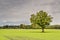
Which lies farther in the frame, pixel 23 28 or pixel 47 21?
pixel 23 28

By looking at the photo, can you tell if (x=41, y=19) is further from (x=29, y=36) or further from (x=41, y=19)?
(x=29, y=36)

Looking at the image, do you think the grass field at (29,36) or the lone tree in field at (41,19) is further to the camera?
the lone tree in field at (41,19)

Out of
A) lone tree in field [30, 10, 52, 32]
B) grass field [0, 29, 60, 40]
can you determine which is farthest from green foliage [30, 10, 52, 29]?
grass field [0, 29, 60, 40]

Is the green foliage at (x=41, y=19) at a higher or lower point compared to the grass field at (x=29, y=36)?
higher

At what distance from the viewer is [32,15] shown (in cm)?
8212

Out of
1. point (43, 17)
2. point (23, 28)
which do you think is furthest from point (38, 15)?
point (23, 28)

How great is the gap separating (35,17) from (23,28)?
22.7 metres

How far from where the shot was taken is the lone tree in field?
80.3 m

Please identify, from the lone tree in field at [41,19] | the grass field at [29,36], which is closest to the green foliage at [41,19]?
the lone tree in field at [41,19]

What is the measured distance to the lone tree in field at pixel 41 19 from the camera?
8031 cm

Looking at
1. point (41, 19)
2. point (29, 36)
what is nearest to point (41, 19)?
point (41, 19)

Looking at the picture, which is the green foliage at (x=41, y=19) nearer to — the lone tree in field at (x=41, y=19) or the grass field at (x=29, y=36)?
the lone tree in field at (x=41, y=19)

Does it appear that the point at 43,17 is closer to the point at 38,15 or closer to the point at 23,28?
the point at 38,15

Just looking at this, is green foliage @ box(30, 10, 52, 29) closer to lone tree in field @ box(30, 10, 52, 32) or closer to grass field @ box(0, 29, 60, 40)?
lone tree in field @ box(30, 10, 52, 32)
